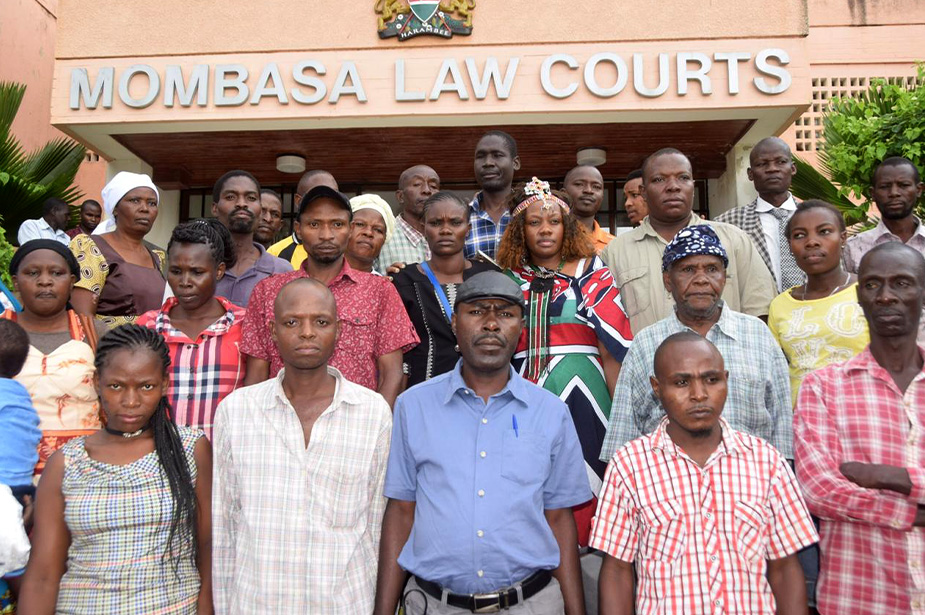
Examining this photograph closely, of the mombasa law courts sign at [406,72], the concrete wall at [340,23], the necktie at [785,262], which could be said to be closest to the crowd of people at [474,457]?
the necktie at [785,262]

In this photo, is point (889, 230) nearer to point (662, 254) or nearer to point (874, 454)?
point (662, 254)

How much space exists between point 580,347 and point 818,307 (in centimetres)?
117

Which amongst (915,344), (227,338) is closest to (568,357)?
(915,344)

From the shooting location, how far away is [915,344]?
2822mm

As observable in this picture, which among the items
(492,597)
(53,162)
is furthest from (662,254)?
(53,162)

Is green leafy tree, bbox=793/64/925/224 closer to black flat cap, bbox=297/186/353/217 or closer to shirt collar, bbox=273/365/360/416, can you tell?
black flat cap, bbox=297/186/353/217

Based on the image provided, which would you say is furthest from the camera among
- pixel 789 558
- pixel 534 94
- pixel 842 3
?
pixel 842 3

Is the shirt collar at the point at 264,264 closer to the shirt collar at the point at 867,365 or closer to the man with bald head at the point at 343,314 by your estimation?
the man with bald head at the point at 343,314

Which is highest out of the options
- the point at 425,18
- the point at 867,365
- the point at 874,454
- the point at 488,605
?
the point at 425,18

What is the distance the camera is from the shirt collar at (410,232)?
17.3 feet

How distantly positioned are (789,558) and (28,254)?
139 inches

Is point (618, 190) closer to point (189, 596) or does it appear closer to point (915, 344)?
point (915, 344)

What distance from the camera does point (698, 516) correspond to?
8.19 feet

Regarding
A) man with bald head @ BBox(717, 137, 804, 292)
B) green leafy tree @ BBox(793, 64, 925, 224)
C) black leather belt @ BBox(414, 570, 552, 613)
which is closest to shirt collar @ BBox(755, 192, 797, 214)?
man with bald head @ BBox(717, 137, 804, 292)
